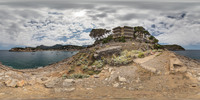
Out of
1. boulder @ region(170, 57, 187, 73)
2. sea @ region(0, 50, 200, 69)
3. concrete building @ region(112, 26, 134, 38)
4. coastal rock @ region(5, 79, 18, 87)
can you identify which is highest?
concrete building @ region(112, 26, 134, 38)

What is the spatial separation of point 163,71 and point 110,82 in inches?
194

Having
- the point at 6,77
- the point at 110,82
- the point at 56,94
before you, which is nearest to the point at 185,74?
the point at 110,82

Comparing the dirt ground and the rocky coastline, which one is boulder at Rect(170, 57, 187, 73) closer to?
the rocky coastline

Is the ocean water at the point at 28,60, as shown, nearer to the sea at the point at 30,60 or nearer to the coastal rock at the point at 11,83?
the sea at the point at 30,60

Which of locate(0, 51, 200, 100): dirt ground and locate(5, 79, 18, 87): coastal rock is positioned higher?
locate(5, 79, 18, 87): coastal rock

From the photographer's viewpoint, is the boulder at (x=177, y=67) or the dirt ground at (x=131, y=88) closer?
the dirt ground at (x=131, y=88)

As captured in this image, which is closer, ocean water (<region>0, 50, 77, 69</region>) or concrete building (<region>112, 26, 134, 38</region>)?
ocean water (<region>0, 50, 77, 69</region>)

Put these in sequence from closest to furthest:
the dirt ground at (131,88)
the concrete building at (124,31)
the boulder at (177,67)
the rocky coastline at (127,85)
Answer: the dirt ground at (131,88) < the rocky coastline at (127,85) < the boulder at (177,67) < the concrete building at (124,31)

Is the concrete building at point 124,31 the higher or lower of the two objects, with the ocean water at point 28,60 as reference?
higher

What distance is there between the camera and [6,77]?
9.12 metres

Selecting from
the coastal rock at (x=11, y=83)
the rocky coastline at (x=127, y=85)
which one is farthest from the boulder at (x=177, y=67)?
the coastal rock at (x=11, y=83)

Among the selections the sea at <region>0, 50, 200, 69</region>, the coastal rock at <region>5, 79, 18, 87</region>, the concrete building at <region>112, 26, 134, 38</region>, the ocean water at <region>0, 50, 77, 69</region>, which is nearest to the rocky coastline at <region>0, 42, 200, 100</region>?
the coastal rock at <region>5, 79, 18, 87</region>

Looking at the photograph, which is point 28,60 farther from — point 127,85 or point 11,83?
point 127,85

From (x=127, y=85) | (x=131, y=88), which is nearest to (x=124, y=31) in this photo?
(x=127, y=85)
